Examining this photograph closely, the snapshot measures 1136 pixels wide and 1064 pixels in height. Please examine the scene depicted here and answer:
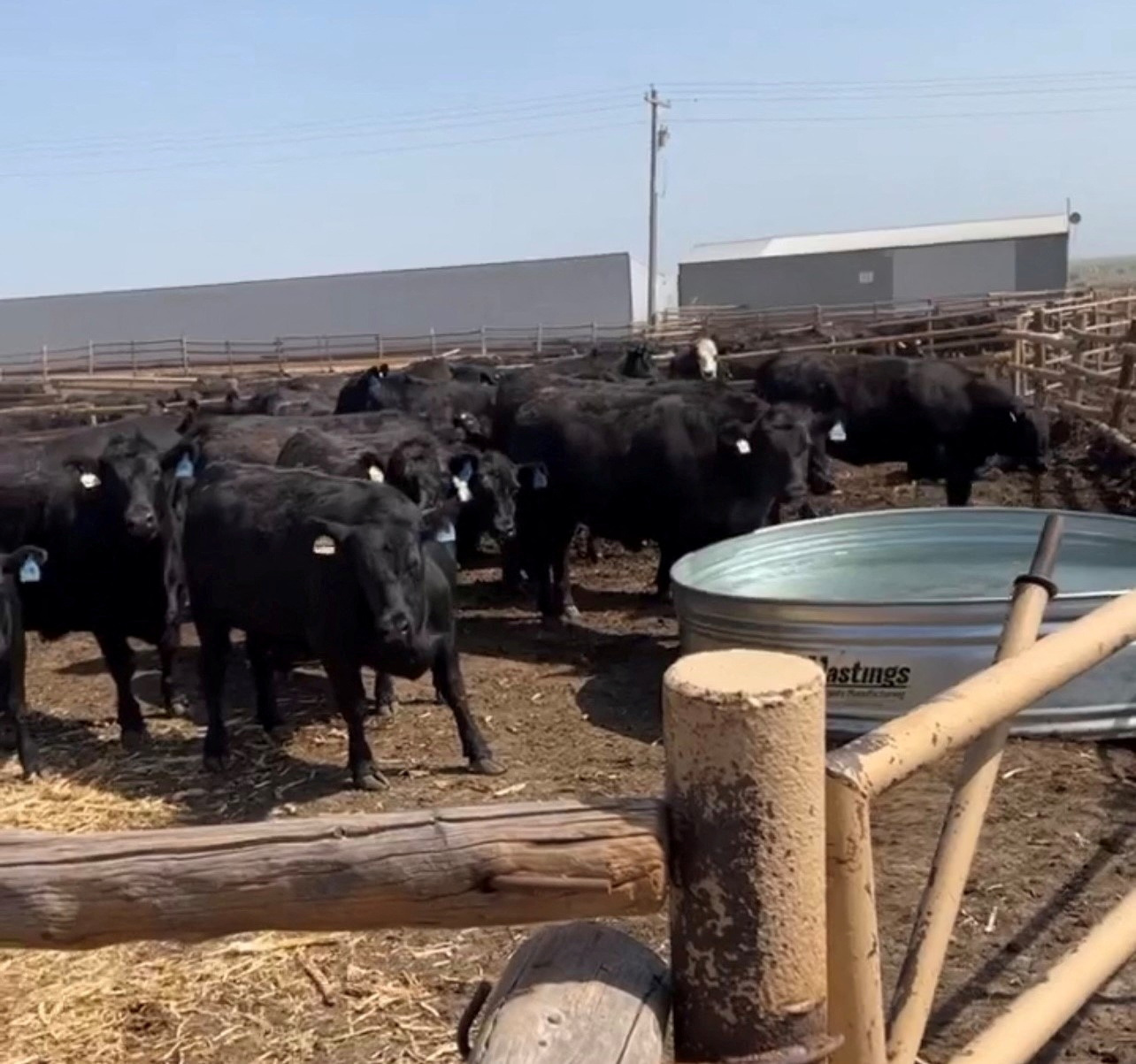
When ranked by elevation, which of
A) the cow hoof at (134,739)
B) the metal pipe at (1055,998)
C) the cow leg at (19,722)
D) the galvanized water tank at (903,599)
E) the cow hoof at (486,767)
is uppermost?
the metal pipe at (1055,998)

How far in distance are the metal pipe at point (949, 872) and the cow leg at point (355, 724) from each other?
4272mm

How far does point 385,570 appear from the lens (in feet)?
21.5

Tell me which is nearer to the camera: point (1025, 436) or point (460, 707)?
point (460, 707)

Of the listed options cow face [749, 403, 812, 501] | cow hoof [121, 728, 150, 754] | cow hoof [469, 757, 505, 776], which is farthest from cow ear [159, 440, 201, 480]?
cow face [749, 403, 812, 501]

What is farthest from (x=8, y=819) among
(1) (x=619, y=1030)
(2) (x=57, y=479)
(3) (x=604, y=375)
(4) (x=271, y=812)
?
(3) (x=604, y=375)

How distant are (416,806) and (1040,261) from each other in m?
58.2

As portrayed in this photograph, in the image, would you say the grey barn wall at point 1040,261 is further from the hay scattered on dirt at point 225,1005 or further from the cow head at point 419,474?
the hay scattered on dirt at point 225,1005

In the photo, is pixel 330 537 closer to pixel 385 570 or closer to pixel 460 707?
pixel 385 570

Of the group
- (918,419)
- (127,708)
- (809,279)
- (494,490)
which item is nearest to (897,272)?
(809,279)

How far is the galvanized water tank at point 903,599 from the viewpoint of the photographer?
21.4 feet

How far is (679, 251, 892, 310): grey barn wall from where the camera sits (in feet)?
195

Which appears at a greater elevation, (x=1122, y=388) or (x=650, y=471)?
(x=1122, y=388)

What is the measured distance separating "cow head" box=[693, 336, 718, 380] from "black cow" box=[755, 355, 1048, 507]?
128 inches

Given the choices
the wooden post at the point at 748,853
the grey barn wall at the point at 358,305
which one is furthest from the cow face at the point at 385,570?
the grey barn wall at the point at 358,305
